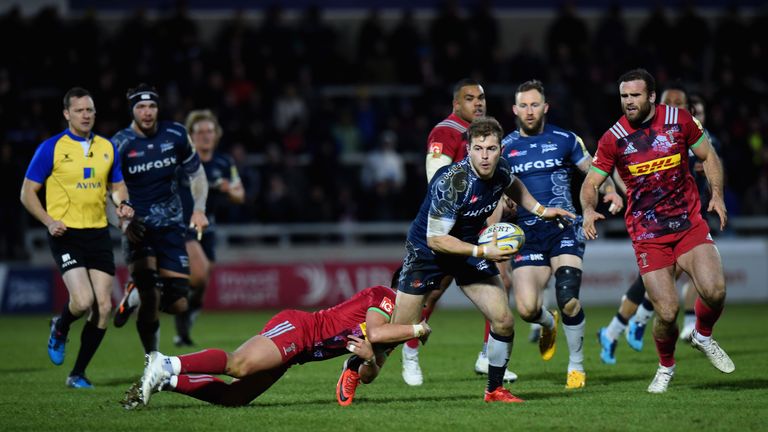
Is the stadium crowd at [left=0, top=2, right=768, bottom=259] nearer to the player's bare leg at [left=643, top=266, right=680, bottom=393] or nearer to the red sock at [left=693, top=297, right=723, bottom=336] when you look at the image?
the red sock at [left=693, top=297, right=723, bottom=336]

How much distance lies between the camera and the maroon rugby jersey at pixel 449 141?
34.3 feet

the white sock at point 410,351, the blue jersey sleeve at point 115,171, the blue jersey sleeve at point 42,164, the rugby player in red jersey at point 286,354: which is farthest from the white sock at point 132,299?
the rugby player in red jersey at point 286,354

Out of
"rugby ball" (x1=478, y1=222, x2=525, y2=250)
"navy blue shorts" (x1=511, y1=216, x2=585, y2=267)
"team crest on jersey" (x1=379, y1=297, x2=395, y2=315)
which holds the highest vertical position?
"rugby ball" (x1=478, y1=222, x2=525, y2=250)

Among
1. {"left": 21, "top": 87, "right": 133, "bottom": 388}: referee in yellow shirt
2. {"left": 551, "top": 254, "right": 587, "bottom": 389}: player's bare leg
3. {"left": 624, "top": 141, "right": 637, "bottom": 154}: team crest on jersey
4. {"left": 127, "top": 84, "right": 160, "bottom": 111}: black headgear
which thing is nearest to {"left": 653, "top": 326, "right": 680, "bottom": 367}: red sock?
{"left": 551, "top": 254, "right": 587, "bottom": 389}: player's bare leg

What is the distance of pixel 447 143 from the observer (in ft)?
34.3

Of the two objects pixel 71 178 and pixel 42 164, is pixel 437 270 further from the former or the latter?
pixel 42 164

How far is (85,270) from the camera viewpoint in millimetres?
10617

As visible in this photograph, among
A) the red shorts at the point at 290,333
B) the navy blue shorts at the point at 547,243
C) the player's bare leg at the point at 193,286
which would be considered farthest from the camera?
the player's bare leg at the point at 193,286

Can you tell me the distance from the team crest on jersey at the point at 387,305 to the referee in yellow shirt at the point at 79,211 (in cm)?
306

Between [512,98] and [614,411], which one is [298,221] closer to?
[512,98]

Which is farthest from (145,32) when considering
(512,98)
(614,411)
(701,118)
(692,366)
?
(614,411)

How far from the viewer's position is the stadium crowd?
21.6 m

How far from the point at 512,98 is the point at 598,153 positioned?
14.0 meters

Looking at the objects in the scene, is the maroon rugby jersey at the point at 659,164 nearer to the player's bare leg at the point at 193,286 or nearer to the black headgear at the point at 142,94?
the black headgear at the point at 142,94
